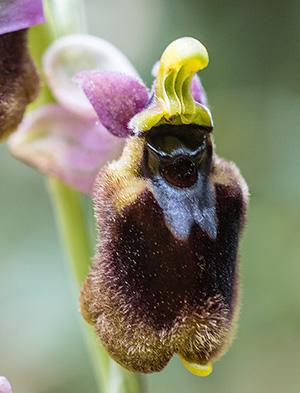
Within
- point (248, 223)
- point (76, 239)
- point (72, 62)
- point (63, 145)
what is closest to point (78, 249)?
point (76, 239)

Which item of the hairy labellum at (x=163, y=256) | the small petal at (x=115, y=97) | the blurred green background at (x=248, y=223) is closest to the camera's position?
the hairy labellum at (x=163, y=256)

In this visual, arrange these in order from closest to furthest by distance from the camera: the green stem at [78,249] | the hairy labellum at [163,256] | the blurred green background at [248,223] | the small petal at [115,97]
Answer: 1. the hairy labellum at [163,256]
2. the small petal at [115,97]
3. the green stem at [78,249]
4. the blurred green background at [248,223]

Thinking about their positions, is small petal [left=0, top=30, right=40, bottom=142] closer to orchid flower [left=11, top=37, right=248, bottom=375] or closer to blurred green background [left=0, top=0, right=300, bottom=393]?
orchid flower [left=11, top=37, right=248, bottom=375]

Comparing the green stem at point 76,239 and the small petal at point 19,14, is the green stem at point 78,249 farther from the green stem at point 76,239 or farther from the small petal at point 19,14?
the small petal at point 19,14

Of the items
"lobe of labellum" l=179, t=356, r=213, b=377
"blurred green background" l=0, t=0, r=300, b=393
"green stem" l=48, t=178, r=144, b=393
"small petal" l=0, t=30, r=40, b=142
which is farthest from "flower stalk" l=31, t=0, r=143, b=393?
"blurred green background" l=0, t=0, r=300, b=393

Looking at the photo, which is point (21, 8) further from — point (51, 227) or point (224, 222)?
point (51, 227)

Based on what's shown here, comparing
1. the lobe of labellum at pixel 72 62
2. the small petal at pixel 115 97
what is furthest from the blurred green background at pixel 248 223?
the small petal at pixel 115 97

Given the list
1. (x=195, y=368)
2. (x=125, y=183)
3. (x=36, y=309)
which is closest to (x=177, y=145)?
(x=125, y=183)

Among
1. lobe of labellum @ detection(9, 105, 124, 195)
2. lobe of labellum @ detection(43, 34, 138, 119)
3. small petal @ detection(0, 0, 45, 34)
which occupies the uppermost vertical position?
small petal @ detection(0, 0, 45, 34)
